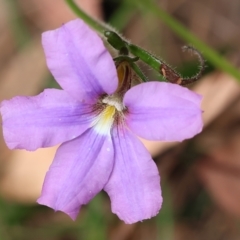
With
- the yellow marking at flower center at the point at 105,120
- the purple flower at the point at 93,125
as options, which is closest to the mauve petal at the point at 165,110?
the purple flower at the point at 93,125

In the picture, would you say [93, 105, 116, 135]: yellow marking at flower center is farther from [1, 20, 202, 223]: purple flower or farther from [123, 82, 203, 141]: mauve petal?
[123, 82, 203, 141]: mauve petal

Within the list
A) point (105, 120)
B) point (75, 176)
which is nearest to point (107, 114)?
point (105, 120)

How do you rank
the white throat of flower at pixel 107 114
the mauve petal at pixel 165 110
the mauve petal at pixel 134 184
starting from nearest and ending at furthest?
the mauve petal at pixel 165 110 → the mauve petal at pixel 134 184 → the white throat of flower at pixel 107 114

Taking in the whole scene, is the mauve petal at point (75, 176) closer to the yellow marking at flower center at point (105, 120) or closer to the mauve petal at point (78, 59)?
the yellow marking at flower center at point (105, 120)

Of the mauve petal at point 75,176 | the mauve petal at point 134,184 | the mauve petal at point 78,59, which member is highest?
the mauve petal at point 78,59

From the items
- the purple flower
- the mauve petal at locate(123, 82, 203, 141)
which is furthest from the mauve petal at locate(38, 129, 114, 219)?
the mauve petal at locate(123, 82, 203, 141)

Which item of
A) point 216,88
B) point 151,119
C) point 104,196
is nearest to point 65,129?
point 151,119

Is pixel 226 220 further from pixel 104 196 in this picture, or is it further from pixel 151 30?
pixel 151 30
